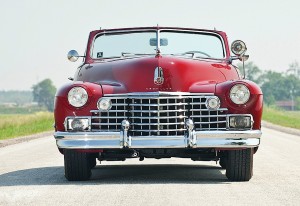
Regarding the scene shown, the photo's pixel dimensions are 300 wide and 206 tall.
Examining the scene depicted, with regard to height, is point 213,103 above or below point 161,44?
below

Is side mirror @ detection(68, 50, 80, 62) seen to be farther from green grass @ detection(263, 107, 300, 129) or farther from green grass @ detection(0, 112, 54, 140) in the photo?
green grass @ detection(263, 107, 300, 129)

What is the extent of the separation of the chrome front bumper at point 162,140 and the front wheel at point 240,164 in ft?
1.06

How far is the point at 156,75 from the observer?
35.5 ft

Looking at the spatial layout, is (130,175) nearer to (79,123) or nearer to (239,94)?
(79,123)

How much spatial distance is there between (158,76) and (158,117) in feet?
1.83

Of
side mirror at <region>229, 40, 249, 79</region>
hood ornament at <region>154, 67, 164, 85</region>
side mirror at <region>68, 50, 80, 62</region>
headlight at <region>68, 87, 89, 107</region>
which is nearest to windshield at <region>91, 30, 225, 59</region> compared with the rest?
side mirror at <region>68, 50, 80, 62</region>

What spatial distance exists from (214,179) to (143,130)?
4.53 ft

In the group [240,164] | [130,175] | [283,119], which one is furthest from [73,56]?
[283,119]

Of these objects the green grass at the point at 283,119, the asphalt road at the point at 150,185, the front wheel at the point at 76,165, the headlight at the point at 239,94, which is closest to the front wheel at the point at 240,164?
the asphalt road at the point at 150,185

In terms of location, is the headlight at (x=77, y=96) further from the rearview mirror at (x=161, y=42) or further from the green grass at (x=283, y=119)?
the green grass at (x=283, y=119)

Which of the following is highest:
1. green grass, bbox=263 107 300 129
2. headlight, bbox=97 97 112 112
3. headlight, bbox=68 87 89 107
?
headlight, bbox=68 87 89 107

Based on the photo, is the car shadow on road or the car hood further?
the car shadow on road

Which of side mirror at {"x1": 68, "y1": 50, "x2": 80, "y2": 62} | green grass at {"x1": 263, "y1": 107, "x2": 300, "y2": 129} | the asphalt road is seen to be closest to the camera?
the asphalt road

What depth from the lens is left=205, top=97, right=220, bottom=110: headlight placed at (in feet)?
34.7
